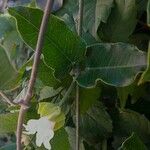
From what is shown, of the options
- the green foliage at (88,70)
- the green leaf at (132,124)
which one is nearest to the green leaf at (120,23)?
the green foliage at (88,70)

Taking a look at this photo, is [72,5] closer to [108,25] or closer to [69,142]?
[108,25]

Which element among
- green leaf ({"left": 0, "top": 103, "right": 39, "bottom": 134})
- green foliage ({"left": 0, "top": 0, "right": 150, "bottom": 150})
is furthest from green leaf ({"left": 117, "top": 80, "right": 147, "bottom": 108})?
green leaf ({"left": 0, "top": 103, "right": 39, "bottom": 134})

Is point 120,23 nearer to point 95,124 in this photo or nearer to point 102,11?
point 102,11

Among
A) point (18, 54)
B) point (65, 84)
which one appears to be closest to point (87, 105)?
point (65, 84)

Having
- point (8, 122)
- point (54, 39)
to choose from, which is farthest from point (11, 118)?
point (54, 39)

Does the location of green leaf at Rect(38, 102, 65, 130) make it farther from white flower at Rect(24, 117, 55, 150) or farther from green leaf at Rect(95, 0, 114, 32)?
green leaf at Rect(95, 0, 114, 32)

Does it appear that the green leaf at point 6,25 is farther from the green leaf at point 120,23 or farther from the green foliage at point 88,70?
the green leaf at point 120,23
